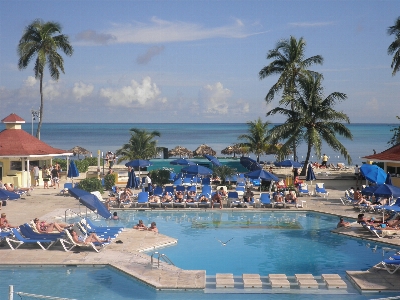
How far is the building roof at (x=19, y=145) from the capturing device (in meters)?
31.2

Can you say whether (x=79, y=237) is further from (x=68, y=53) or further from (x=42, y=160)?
(x=68, y=53)

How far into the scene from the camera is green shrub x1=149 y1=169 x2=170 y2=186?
31859 mm

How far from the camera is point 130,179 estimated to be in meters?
28.8

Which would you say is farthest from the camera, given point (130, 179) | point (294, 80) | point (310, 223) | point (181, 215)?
point (294, 80)

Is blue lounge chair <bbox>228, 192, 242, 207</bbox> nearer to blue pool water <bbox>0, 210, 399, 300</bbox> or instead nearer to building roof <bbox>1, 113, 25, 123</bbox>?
blue pool water <bbox>0, 210, 399, 300</bbox>

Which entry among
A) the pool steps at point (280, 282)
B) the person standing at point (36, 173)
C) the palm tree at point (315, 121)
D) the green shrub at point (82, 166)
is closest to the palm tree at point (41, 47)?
the green shrub at point (82, 166)

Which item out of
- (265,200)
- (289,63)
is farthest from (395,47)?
(265,200)

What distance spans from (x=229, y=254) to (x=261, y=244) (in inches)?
72.8

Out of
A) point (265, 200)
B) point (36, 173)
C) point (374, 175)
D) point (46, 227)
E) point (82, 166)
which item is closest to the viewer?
point (46, 227)

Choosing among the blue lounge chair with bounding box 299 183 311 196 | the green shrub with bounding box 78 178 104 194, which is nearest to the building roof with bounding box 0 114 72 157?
the green shrub with bounding box 78 178 104 194

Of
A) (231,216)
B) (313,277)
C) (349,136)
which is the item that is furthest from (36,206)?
(349,136)

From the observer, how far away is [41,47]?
4172 centimetres

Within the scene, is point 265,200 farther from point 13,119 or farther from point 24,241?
point 13,119

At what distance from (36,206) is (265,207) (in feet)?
32.1
